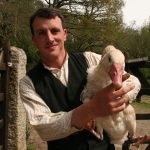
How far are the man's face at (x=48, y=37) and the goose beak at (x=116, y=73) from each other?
401 mm

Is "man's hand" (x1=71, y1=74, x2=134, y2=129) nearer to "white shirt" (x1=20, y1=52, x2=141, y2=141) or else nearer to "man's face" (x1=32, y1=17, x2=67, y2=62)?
"white shirt" (x1=20, y1=52, x2=141, y2=141)

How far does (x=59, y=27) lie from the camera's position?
254 centimetres

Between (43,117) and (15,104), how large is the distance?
339cm

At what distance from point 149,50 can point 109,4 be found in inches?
378

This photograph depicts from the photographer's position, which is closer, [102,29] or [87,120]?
[87,120]

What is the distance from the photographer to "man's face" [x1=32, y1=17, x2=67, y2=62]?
2.48 metres

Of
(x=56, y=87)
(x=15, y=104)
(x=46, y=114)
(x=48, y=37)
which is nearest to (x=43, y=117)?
(x=46, y=114)

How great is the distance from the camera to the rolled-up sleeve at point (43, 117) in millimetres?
2248

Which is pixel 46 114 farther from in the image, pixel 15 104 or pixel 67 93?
pixel 15 104

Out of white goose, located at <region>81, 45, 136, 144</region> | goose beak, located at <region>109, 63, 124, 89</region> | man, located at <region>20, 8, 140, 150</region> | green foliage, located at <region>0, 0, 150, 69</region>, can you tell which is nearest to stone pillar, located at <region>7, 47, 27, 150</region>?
man, located at <region>20, 8, 140, 150</region>

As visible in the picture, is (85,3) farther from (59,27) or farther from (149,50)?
(59,27)

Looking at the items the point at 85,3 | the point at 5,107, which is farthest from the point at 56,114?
the point at 85,3

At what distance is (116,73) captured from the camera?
84.2 inches

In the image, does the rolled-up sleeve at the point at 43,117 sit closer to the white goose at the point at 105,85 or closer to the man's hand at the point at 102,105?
the man's hand at the point at 102,105
